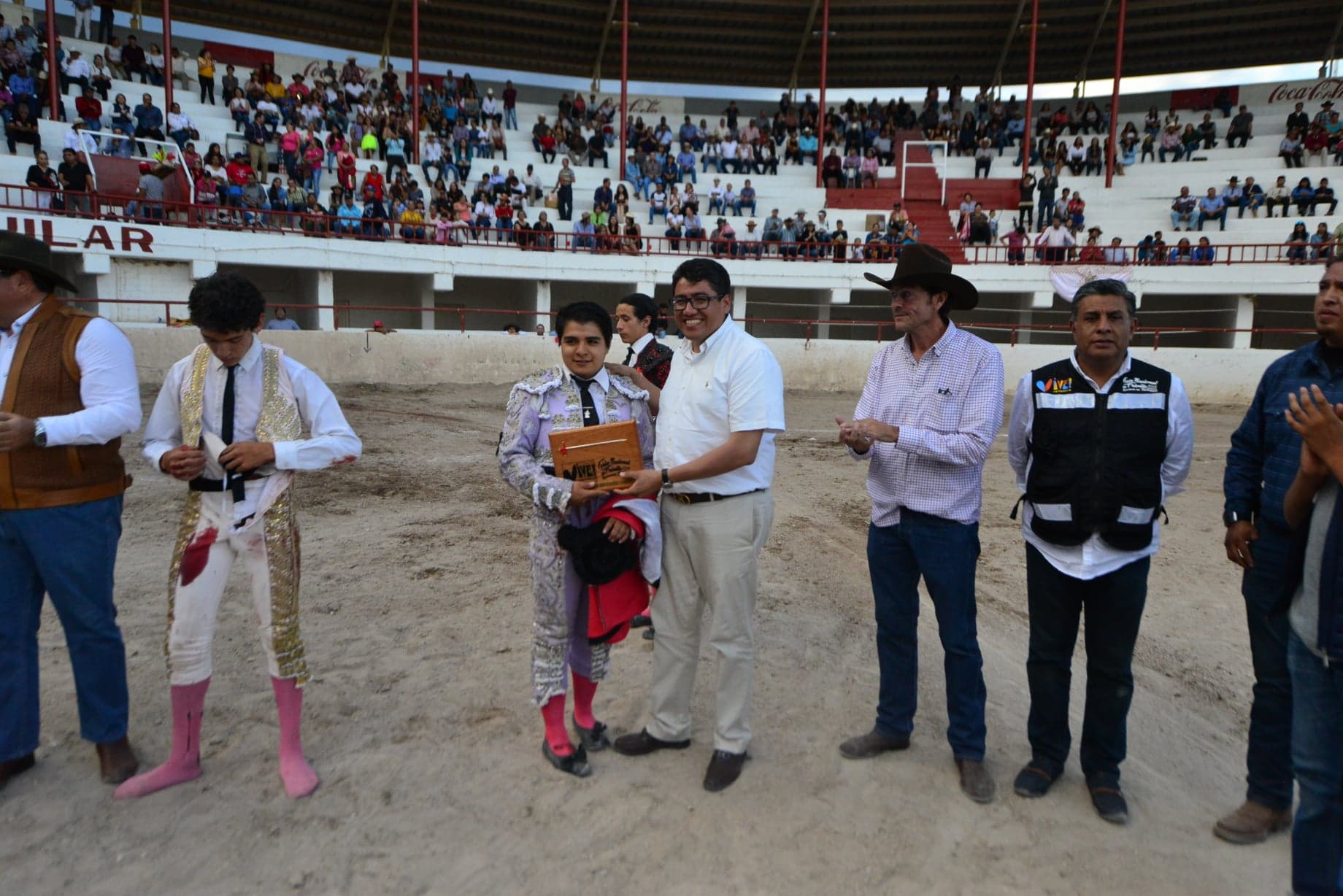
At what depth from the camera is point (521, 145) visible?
86.0 ft

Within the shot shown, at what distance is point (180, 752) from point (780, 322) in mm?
16587

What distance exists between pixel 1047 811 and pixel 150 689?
12.8 feet

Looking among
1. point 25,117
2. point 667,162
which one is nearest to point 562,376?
point 25,117

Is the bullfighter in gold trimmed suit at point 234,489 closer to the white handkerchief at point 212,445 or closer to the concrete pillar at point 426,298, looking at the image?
the white handkerchief at point 212,445

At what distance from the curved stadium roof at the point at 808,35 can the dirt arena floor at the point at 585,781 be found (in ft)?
88.3

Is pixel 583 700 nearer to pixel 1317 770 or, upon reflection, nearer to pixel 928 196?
pixel 1317 770

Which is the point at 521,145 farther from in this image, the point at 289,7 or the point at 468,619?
the point at 468,619

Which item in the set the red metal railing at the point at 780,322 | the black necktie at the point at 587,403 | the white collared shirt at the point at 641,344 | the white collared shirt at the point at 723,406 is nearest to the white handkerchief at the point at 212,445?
the black necktie at the point at 587,403

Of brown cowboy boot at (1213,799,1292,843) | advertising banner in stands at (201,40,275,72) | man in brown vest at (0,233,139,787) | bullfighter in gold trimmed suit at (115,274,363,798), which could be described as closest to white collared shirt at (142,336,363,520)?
Answer: bullfighter in gold trimmed suit at (115,274,363,798)

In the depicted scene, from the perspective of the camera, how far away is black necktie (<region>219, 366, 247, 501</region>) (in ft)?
10.3

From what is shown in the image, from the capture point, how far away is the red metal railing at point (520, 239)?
16.4 metres

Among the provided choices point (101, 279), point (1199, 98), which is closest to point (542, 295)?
point (101, 279)

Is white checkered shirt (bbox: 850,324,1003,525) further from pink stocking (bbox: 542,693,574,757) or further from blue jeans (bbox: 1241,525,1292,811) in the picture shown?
pink stocking (bbox: 542,693,574,757)

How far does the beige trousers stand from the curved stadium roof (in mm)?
28223
